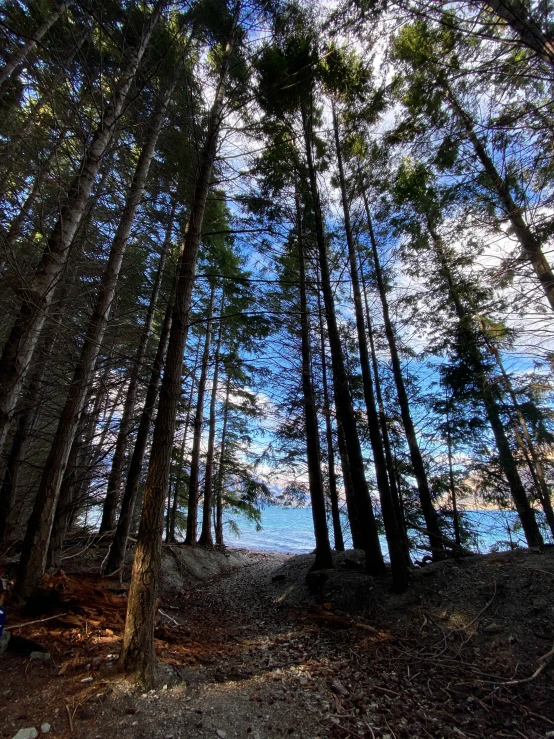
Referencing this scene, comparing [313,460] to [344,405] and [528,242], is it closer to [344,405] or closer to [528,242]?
[344,405]

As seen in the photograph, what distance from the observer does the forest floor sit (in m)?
2.25

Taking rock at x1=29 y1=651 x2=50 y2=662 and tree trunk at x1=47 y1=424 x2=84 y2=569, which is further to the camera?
tree trunk at x1=47 y1=424 x2=84 y2=569

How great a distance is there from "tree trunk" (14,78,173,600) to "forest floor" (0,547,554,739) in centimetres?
35

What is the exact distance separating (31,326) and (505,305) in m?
5.97

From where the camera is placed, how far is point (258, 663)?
341 centimetres

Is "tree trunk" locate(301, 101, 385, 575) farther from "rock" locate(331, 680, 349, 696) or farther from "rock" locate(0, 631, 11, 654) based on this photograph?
"rock" locate(0, 631, 11, 654)

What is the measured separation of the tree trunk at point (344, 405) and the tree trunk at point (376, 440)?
350 millimetres

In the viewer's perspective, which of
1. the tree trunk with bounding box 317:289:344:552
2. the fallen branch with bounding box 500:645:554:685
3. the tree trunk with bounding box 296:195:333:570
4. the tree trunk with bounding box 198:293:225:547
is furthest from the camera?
the tree trunk with bounding box 198:293:225:547

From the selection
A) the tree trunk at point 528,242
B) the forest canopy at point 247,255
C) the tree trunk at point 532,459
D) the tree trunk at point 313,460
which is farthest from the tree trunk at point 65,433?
the tree trunk at point 532,459

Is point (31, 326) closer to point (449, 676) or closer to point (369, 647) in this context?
point (369, 647)

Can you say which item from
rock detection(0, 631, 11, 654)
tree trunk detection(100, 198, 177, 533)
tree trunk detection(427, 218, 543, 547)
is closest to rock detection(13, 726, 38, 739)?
rock detection(0, 631, 11, 654)

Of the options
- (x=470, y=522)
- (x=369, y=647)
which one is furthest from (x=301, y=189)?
(x=470, y=522)

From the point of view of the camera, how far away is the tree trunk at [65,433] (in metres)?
3.75

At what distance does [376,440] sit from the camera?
5934 mm
